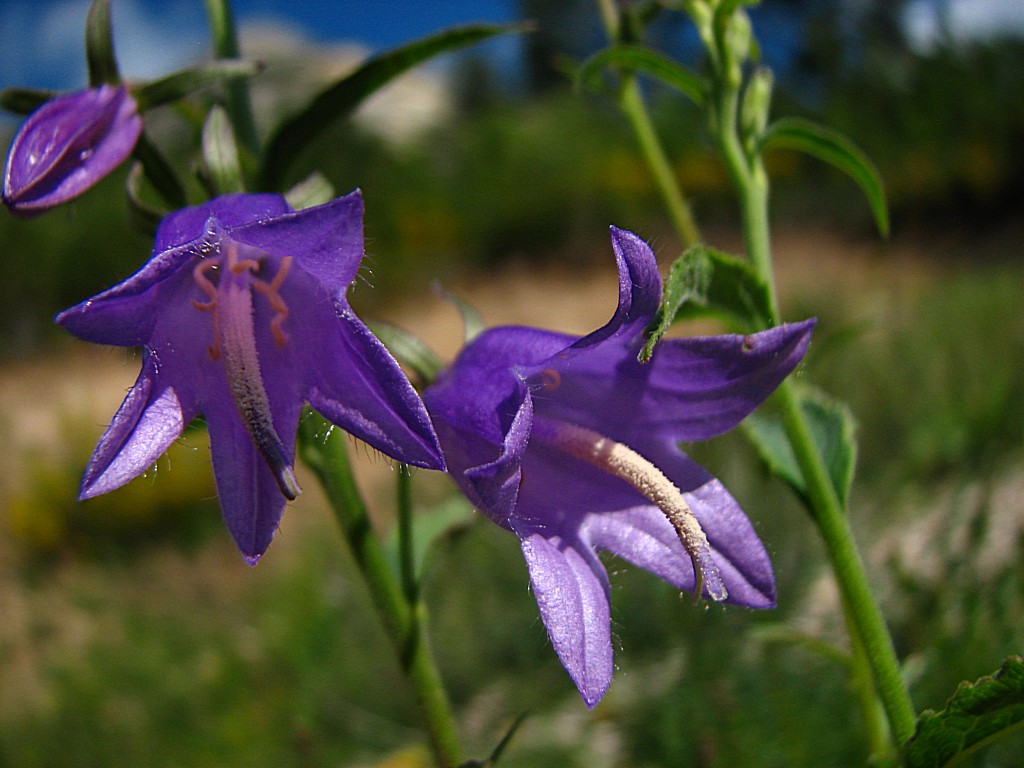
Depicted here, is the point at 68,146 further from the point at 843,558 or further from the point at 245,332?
the point at 843,558

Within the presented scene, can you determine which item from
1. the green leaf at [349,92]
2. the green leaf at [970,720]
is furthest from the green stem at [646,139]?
the green leaf at [970,720]

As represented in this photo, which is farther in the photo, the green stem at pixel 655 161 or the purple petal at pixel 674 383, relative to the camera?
the green stem at pixel 655 161

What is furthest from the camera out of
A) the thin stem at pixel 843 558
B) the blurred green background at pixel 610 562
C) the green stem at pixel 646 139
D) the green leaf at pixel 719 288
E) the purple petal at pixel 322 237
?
the blurred green background at pixel 610 562

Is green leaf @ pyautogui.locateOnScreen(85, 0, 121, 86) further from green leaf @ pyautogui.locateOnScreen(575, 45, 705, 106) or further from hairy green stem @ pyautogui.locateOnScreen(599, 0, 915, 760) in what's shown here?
hairy green stem @ pyautogui.locateOnScreen(599, 0, 915, 760)

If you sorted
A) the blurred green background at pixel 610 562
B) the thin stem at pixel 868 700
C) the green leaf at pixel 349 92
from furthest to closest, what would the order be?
the blurred green background at pixel 610 562, the thin stem at pixel 868 700, the green leaf at pixel 349 92

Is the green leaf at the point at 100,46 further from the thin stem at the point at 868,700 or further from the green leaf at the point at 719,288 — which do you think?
the thin stem at the point at 868,700

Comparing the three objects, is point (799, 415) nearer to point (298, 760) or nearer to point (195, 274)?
point (195, 274)

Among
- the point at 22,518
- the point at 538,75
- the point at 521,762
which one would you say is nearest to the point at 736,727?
the point at 521,762
